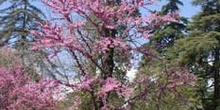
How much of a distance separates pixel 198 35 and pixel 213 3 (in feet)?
6.43

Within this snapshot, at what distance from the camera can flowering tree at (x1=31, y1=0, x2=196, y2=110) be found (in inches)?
234

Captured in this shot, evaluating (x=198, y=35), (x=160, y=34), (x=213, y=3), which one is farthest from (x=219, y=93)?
(x=160, y=34)

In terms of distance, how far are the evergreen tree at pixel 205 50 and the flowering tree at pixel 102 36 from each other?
54.2 feet

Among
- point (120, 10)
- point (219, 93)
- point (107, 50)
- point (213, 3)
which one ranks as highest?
point (120, 10)

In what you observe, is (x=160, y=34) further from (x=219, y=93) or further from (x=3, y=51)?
(x=3, y=51)

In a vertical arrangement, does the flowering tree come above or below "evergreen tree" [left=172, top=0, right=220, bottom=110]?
above

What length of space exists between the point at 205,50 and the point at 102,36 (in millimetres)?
17123

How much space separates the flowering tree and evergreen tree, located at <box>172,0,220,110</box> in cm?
1653

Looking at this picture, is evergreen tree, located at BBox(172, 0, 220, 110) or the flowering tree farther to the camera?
evergreen tree, located at BBox(172, 0, 220, 110)

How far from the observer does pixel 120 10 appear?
612 cm

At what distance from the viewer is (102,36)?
A: 633 cm

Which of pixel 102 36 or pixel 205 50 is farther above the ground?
pixel 102 36

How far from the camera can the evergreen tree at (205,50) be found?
2295 cm

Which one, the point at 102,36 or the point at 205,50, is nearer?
the point at 102,36
